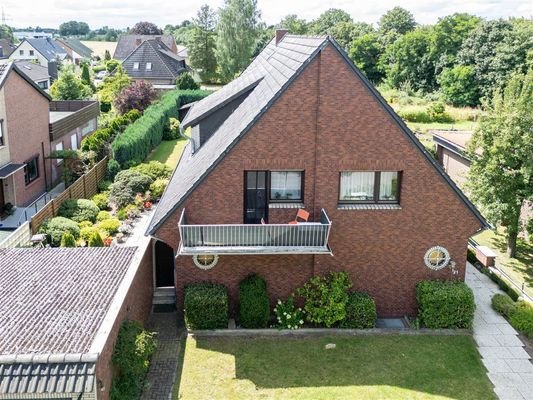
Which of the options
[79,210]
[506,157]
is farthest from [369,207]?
[79,210]

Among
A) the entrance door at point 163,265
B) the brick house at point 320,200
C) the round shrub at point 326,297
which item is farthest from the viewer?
the entrance door at point 163,265

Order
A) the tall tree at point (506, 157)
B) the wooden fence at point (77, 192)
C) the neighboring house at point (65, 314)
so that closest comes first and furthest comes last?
the neighboring house at point (65, 314) < the tall tree at point (506, 157) < the wooden fence at point (77, 192)

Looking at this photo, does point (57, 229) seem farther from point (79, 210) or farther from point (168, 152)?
point (168, 152)

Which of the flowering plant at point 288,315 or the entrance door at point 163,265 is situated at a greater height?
the entrance door at point 163,265

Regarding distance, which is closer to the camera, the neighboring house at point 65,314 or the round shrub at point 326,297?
the neighboring house at point 65,314

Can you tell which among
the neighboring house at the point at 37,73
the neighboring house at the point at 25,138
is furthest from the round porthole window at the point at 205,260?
the neighboring house at the point at 37,73

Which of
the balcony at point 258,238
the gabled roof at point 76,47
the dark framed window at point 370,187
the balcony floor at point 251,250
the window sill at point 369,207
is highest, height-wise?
the gabled roof at point 76,47

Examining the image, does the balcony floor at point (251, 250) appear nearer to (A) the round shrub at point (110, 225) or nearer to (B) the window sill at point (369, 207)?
(B) the window sill at point (369, 207)
